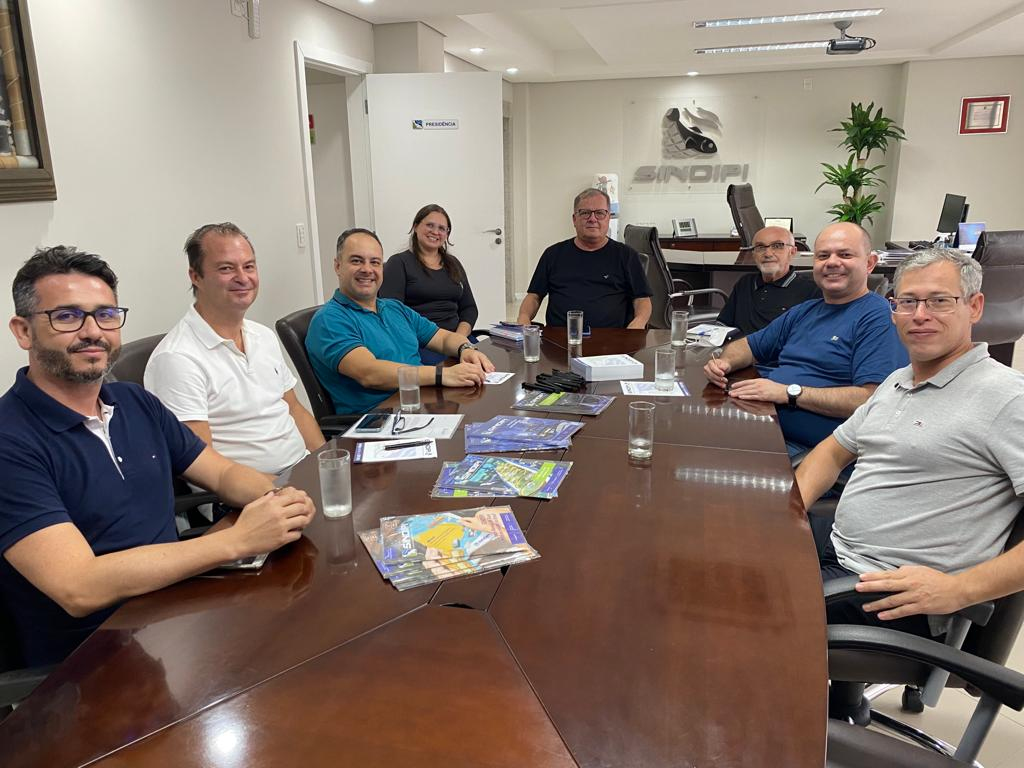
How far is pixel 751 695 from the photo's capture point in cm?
93

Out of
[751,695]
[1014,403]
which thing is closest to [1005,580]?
[1014,403]

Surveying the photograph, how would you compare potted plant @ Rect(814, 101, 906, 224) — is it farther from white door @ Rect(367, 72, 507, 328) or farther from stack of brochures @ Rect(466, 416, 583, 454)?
stack of brochures @ Rect(466, 416, 583, 454)

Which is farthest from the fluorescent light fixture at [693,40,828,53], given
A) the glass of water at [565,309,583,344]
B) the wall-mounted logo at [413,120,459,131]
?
the glass of water at [565,309,583,344]

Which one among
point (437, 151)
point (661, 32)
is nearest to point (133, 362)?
point (437, 151)

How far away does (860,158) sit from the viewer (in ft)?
25.8

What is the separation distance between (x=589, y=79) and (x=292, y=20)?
510 cm

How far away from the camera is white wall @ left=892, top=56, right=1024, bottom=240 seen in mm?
7250

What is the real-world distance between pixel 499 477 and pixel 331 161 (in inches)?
173

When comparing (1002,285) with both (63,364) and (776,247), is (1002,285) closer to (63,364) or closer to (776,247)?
(776,247)

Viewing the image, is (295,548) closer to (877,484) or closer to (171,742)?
(171,742)

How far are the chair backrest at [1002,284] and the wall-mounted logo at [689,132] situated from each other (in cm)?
426

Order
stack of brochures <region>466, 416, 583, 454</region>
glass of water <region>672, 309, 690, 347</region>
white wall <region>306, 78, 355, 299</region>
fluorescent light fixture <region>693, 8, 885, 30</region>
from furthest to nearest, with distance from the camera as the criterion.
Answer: white wall <region>306, 78, 355, 299</region> < fluorescent light fixture <region>693, 8, 885, 30</region> < glass of water <region>672, 309, 690, 347</region> < stack of brochures <region>466, 416, 583, 454</region>

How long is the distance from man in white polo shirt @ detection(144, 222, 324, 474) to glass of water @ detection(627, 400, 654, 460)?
110cm

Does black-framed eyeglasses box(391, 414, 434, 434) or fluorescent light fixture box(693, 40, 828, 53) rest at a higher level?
fluorescent light fixture box(693, 40, 828, 53)
